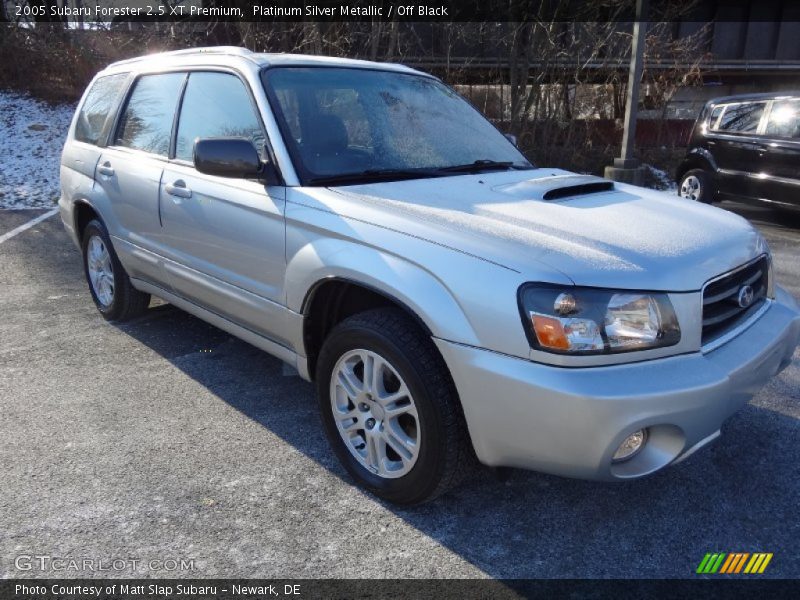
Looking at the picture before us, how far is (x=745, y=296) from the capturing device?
2.68m

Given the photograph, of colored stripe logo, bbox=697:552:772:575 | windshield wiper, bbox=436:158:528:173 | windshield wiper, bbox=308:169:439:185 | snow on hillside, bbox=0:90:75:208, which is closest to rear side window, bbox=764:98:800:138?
windshield wiper, bbox=436:158:528:173

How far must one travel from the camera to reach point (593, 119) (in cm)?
1412

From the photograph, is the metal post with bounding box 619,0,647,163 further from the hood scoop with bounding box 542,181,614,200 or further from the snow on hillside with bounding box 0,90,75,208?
the snow on hillside with bounding box 0,90,75,208

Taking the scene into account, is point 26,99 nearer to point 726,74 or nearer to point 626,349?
point 626,349

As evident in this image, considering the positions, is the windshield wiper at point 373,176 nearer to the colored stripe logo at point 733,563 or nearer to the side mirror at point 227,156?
the side mirror at point 227,156

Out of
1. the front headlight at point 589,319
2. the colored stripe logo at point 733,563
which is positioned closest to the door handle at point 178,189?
the front headlight at point 589,319

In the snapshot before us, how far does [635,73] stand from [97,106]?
7.81m

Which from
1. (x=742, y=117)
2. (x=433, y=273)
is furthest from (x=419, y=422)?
(x=742, y=117)

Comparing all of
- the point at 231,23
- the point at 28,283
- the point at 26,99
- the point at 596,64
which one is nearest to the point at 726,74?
the point at 596,64

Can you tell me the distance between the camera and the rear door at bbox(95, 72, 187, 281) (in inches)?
155

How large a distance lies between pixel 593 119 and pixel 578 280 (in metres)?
12.9

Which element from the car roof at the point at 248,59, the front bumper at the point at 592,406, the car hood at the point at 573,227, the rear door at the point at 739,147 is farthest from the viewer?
the rear door at the point at 739,147

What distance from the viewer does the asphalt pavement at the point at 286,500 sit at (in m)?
2.46

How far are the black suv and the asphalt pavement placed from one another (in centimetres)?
513
